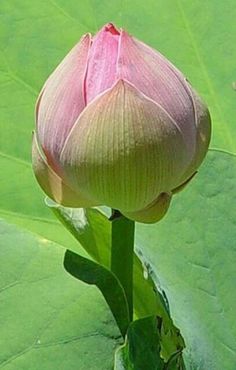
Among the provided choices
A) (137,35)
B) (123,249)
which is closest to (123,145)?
(123,249)

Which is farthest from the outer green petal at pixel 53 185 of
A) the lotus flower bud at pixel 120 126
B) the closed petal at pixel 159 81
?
the closed petal at pixel 159 81

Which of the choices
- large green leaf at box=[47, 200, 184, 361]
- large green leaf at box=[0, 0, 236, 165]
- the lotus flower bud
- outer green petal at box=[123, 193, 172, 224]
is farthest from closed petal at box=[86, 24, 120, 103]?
large green leaf at box=[0, 0, 236, 165]

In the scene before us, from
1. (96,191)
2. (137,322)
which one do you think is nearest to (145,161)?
(96,191)

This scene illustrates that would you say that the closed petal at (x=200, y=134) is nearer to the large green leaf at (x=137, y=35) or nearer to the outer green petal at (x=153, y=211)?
the outer green petal at (x=153, y=211)

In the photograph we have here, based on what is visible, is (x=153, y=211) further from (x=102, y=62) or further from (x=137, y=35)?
(x=137, y=35)

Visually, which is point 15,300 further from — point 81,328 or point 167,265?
point 167,265

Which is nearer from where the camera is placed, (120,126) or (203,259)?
(120,126)
